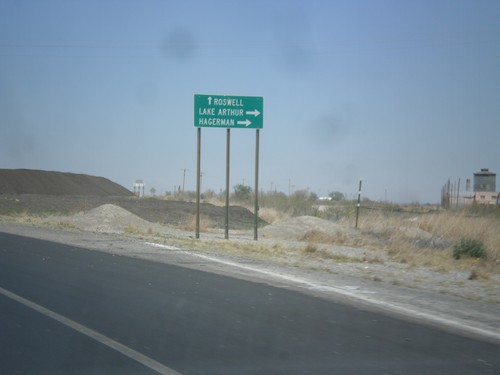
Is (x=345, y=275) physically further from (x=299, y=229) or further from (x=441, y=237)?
(x=299, y=229)

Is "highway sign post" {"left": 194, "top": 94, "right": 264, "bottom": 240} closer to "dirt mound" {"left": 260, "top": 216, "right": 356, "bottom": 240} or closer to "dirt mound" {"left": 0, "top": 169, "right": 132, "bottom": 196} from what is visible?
"dirt mound" {"left": 260, "top": 216, "right": 356, "bottom": 240}

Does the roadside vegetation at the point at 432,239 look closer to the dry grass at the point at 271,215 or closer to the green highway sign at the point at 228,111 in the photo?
the green highway sign at the point at 228,111

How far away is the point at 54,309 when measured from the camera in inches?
412

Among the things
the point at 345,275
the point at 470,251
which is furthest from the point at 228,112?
the point at 345,275

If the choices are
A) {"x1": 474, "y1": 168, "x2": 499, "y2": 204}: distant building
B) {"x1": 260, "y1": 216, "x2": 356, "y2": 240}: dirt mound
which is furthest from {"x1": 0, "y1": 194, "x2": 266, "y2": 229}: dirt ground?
{"x1": 474, "y1": 168, "x2": 499, "y2": 204}: distant building

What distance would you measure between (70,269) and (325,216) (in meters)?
32.1

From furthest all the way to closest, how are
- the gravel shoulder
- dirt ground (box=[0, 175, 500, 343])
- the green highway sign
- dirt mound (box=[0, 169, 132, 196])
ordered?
dirt mound (box=[0, 169, 132, 196]) < the green highway sign < dirt ground (box=[0, 175, 500, 343]) < the gravel shoulder

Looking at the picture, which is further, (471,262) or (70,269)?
(471,262)

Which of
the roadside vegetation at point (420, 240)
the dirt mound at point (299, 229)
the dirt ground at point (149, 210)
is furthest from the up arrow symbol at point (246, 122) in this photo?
the dirt ground at point (149, 210)

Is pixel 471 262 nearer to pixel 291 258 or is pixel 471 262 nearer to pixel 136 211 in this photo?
pixel 291 258

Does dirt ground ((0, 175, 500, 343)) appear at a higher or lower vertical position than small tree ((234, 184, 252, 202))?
lower

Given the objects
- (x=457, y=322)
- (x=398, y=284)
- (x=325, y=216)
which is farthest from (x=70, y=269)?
(x=325, y=216)

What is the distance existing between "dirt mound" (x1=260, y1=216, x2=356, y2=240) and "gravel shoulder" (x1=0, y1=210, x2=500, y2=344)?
604 centimetres

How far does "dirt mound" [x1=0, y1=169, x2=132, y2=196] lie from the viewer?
96.5 metres
